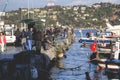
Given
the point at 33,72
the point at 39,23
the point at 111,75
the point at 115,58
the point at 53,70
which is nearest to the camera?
the point at 33,72

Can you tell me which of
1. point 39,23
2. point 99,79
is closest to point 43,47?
point 99,79

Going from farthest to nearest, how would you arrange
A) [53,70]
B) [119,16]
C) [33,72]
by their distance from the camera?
[119,16] < [53,70] < [33,72]

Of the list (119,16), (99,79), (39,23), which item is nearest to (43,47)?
(99,79)

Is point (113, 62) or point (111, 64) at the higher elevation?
point (113, 62)

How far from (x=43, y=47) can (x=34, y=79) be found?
17171mm

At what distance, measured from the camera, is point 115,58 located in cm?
3634

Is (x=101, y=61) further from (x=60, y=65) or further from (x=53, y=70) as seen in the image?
(x=60, y=65)

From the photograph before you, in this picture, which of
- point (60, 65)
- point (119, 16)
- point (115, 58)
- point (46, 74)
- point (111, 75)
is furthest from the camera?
point (119, 16)

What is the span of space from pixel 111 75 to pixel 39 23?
89.3ft

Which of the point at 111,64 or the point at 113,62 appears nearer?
the point at 113,62

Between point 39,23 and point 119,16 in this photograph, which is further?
point 119,16

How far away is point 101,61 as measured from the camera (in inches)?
1446

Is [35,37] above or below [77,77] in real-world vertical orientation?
above

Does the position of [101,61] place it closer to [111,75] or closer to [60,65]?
[111,75]
